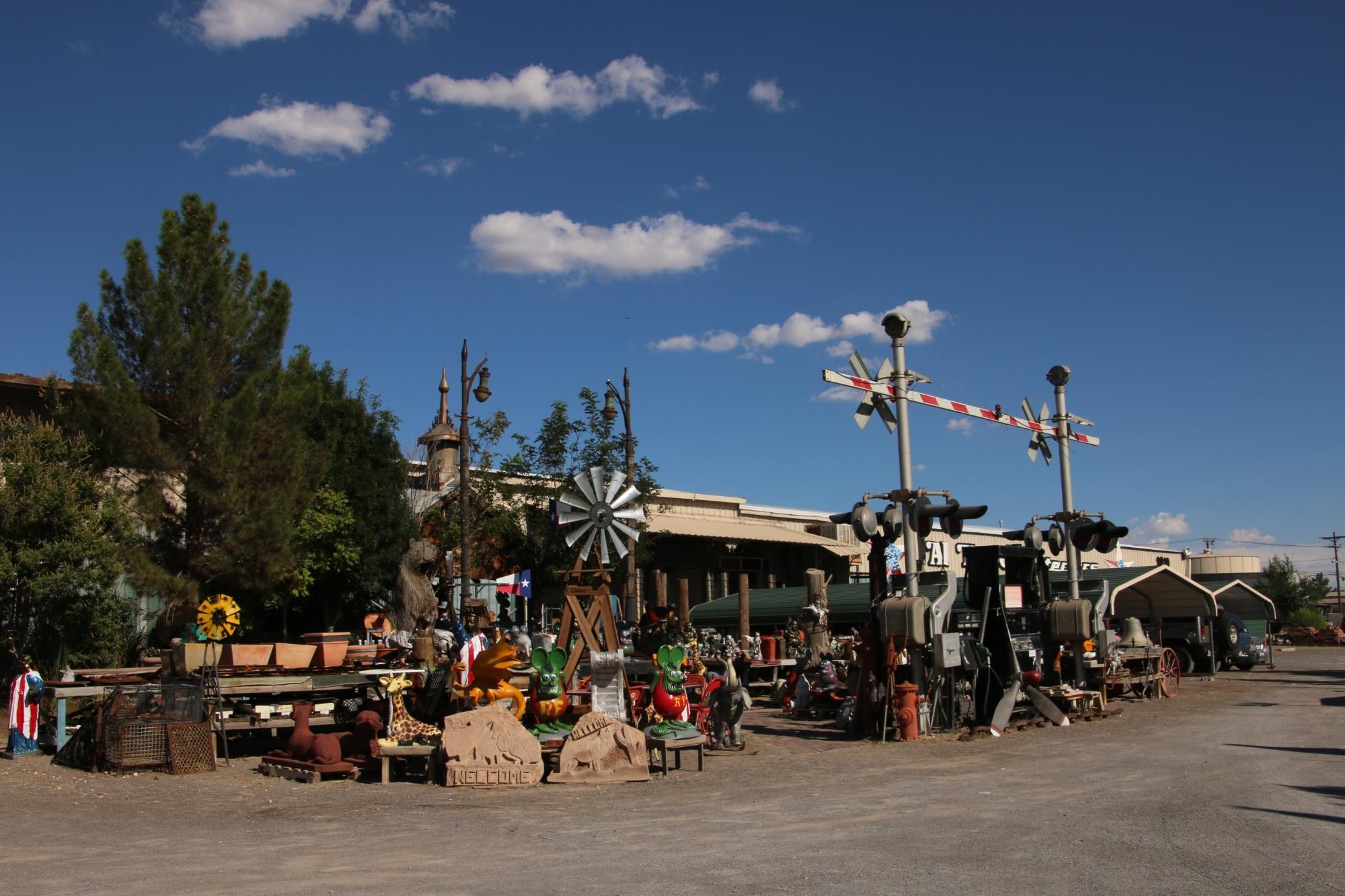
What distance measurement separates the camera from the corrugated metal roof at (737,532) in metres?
34.8

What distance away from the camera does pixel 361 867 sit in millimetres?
7152

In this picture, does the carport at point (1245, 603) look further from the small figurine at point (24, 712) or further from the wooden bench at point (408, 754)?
the small figurine at point (24, 712)

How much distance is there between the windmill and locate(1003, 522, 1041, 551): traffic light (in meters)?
7.43

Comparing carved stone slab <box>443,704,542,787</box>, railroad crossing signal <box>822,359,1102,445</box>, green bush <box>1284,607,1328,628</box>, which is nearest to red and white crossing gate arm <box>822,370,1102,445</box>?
railroad crossing signal <box>822,359,1102,445</box>

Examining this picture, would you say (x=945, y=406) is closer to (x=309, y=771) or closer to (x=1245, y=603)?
(x=309, y=771)

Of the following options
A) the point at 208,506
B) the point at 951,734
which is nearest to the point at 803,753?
the point at 951,734

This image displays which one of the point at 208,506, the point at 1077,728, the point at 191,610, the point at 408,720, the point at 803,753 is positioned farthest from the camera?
the point at 208,506

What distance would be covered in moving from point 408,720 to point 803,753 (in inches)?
201

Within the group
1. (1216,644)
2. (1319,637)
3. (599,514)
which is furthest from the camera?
(1319,637)

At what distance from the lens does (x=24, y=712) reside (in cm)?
1342

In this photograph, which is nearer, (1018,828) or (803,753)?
(1018,828)

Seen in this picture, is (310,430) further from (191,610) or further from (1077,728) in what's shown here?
(1077,728)

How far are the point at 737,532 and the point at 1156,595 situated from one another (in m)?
13.5

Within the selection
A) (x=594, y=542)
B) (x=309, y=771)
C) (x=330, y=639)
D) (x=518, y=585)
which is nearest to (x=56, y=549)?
(x=330, y=639)
